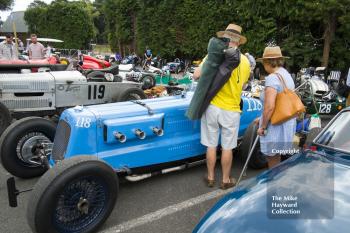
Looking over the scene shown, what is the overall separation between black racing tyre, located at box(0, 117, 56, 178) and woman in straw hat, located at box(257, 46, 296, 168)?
260 cm

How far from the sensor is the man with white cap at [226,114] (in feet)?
13.2

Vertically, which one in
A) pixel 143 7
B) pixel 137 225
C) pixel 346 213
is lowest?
pixel 137 225

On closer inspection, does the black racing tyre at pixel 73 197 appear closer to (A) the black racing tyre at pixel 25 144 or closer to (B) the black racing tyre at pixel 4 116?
(A) the black racing tyre at pixel 25 144

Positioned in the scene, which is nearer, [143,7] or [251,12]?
[251,12]

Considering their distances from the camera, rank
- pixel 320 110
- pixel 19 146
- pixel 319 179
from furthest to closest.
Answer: pixel 320 110 < pixel 19 146 < pixel 319 179

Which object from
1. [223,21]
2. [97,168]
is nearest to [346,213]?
[97,168]

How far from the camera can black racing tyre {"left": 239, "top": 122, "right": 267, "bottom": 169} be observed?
458 cm

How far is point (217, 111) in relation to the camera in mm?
4031

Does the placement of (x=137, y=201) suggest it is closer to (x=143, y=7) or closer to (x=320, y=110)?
(x=320, y=110)

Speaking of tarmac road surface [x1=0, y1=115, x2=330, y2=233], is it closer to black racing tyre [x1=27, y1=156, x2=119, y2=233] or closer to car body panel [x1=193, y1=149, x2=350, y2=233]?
black racing tyre [x1=27, y1=156, x2=119, y2=233]

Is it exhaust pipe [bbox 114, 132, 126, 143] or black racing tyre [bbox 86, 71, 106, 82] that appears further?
black racing tyre [bbox 86, 71, 106, 82]

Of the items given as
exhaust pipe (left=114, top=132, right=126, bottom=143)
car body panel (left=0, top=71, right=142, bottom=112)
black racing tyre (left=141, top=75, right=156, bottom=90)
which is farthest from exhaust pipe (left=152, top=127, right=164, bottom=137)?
black racing tyre (left=141, top=75, right=156, bottom=90)

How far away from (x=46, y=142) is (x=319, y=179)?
3.24 metres

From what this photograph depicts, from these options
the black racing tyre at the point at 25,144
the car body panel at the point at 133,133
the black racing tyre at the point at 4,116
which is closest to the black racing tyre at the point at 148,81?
the black racing tyre at the point at 4,116
